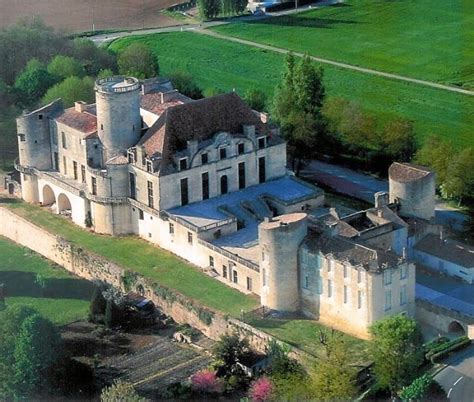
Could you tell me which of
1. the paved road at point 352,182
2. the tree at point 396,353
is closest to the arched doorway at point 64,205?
the paved road at point 352,182

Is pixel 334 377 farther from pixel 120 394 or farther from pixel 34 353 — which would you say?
pixel 34 353

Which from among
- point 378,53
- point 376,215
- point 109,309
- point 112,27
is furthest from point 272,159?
point 112,27

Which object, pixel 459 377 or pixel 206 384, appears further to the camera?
pixel 206 384

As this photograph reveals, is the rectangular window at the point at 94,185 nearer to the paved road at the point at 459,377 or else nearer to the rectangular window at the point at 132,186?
the rectangular window at the point at 132,186

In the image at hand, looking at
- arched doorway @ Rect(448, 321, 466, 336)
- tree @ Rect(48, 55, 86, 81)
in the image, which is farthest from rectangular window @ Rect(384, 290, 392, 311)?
tree @ Rect(48, 55, 86, 81)

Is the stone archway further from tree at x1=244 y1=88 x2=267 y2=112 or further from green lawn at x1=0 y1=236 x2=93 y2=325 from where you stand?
tree at x1=244 y1=88 x2=267 y2=112

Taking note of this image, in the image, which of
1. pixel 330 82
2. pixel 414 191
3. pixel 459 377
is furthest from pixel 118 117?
pixel 330 82

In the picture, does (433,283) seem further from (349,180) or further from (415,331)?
(349,180)
